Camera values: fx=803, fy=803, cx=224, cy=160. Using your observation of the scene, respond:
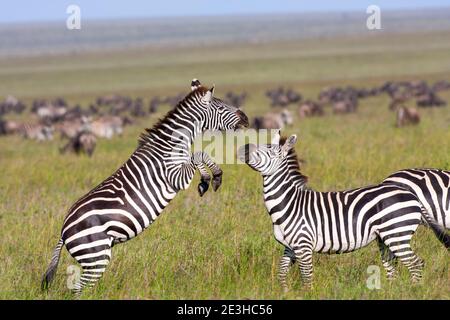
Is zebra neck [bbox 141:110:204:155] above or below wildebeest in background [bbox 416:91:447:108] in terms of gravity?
below

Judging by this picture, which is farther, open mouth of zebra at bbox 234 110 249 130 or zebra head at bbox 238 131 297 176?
open mouth of zebra at bbox 234 110 249 130

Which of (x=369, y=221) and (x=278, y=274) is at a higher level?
(x=369, y=221)

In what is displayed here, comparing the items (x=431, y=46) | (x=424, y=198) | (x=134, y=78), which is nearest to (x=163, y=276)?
(x=424, y=198)

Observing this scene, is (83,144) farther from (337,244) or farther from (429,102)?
(429,102)

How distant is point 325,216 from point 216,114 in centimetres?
139

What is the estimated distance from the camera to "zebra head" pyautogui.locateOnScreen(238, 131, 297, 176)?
650 centimetres

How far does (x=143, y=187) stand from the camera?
266 inches

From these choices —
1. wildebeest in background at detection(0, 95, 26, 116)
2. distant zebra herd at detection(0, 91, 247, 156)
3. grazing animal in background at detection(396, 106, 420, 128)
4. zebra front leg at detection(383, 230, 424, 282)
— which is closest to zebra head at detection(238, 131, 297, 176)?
zebra front leg at detection(383, 230, 424, 282)

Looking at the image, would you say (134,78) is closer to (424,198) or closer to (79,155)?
(79,155)

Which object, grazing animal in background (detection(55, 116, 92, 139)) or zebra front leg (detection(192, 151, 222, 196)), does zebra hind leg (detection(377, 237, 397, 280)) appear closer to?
zebra front leg (detection(192, 151, 222, 196))

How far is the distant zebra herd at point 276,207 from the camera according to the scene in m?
6.44

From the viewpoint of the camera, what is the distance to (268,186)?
21.9ft

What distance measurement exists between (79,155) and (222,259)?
1314 centimetres

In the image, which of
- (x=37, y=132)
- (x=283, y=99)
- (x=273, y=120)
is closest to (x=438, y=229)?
(x=273, y=120)
